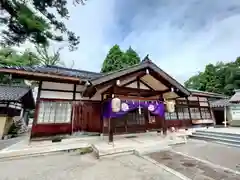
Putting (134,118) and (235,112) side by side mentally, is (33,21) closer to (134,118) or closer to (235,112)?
(134,118)

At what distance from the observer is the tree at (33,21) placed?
5.87 metres

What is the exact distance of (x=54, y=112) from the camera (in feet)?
22.5

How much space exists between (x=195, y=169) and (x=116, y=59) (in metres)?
18.5

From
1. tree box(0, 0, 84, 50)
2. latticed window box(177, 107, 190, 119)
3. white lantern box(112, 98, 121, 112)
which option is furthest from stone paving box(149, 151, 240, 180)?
tree box(0, 0, 84, 50)

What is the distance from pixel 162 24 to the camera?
10.5 metres

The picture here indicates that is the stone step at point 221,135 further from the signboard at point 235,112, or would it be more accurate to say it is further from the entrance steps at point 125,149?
the signboard at point 235,112

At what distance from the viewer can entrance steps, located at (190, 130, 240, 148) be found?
22.2 ft

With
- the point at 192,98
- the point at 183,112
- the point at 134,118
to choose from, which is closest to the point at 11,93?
the point at 134,118

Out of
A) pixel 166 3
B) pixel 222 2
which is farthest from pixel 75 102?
pixel 222 2

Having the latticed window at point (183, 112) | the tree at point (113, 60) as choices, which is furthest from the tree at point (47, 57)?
the latticed window at point (183, 112)

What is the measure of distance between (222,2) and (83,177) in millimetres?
11511

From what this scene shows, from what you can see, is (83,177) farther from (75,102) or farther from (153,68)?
(153,68)

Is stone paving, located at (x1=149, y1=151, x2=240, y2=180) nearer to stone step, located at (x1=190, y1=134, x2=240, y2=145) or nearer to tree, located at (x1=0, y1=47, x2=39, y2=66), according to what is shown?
stone step, located at (x1=190, y1=134, x2=240, y2=145)

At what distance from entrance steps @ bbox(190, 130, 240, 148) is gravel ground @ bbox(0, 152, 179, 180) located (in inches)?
213
